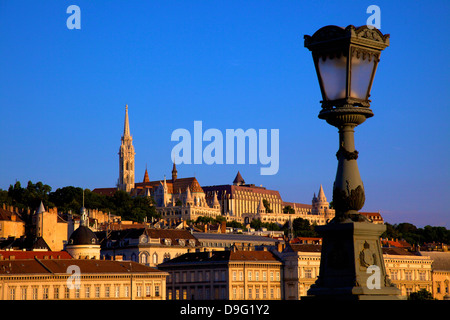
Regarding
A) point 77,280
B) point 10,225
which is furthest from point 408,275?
point 10,225

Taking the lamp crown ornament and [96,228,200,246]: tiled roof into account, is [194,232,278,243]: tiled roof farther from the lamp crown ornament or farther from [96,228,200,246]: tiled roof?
the lamp crown ornament

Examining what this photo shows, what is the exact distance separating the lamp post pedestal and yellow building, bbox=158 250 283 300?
115228 mm

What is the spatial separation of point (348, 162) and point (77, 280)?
99.8 metres

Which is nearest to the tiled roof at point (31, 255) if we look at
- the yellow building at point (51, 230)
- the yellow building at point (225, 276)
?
the yellow building at point (225, 276)

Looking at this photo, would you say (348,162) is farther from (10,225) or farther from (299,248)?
(10,225)

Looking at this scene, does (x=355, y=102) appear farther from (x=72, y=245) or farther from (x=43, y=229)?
(x=43, y=229)

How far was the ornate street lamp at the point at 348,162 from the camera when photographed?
11164 millimetres

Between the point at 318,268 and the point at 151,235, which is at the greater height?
the point at 151,235

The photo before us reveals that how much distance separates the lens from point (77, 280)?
10838cm

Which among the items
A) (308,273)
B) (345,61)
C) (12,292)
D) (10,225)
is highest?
(10,225)
